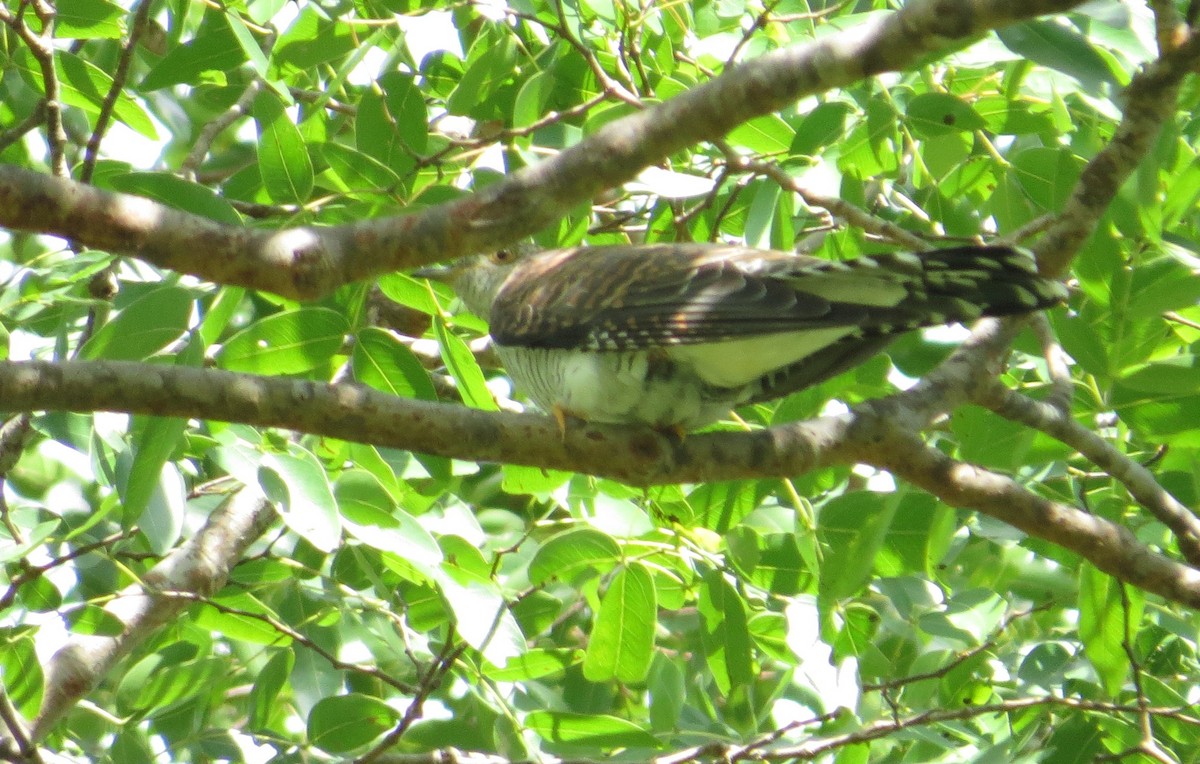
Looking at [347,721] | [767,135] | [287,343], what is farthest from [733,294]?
[347,721]

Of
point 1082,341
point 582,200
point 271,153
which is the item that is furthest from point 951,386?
point 271,153

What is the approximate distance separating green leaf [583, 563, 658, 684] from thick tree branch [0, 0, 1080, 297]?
1149 mm

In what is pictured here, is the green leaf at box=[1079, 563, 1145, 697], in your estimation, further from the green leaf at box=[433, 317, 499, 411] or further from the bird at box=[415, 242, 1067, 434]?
the green leaf at box=[433, 317, 499, 411]

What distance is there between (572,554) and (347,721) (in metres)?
0.72

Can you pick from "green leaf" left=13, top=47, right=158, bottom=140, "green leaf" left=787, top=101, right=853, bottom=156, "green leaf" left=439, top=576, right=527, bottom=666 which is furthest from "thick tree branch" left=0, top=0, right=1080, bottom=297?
"green leaf" left=13, top=47, right=158, bottom=140

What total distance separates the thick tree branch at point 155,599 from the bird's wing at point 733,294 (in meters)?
1.01

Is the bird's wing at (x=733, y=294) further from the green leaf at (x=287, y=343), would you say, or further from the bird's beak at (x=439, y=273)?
the green leaf at (x=287, y=343)

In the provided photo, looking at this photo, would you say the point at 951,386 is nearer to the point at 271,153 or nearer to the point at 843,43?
the point at 843,43

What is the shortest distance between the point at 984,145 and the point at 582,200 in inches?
59.0

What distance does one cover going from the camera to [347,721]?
3.12 metres

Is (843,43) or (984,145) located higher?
(843,43)

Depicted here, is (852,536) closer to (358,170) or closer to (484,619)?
(484,619)

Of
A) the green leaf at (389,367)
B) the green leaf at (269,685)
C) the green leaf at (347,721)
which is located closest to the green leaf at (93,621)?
the green leaf at (269,685)

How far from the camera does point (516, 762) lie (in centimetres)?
298
